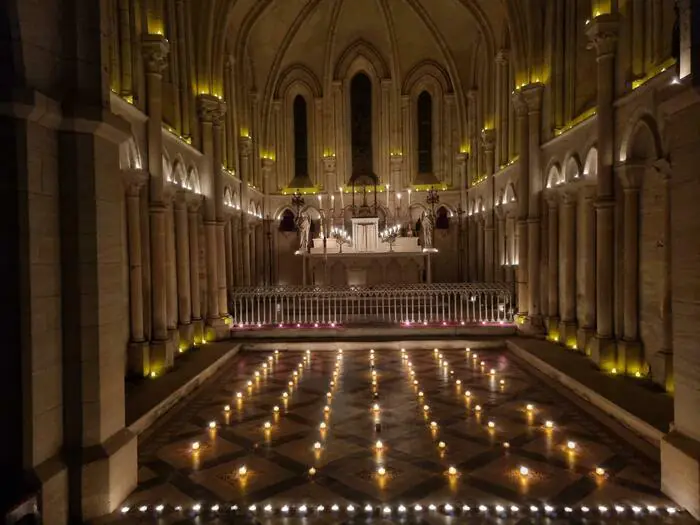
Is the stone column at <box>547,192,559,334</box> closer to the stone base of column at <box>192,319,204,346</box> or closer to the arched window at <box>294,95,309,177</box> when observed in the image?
the stone base of column at <box>192,319,204,346</box>

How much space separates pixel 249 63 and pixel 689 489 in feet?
67.6

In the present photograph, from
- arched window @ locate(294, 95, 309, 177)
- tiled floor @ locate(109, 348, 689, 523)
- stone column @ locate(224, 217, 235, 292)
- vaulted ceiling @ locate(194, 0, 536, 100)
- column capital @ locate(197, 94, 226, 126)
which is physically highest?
vaulted ceiling @ locate(194, 0, 536, 100)

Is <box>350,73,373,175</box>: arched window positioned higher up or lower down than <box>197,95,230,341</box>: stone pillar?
higher up

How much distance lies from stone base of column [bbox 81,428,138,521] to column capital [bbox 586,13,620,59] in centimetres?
982

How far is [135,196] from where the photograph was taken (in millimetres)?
9609

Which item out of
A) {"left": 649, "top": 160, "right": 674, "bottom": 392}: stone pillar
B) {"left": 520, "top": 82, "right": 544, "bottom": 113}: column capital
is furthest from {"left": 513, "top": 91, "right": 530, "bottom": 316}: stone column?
{"left": 649, "top": 160, "right": 674, "bottom": 392}: stone pillar

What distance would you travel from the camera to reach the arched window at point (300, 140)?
24.0m

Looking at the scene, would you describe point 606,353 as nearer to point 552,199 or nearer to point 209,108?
point 552,199

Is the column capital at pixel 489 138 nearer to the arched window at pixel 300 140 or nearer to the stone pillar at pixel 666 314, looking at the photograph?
the arched window at pixel 300 140

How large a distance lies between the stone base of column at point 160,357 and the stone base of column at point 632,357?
8281 mm

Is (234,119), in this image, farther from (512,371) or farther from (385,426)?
(385,426)

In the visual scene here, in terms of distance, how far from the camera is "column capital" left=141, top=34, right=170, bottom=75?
9.87m

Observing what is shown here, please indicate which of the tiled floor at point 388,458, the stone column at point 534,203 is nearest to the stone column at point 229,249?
the tiled floor at point 388,458

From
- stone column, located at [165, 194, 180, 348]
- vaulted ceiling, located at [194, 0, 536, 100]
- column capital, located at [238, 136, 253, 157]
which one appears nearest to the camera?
stone column, located at [165, 194, 180, 348]
